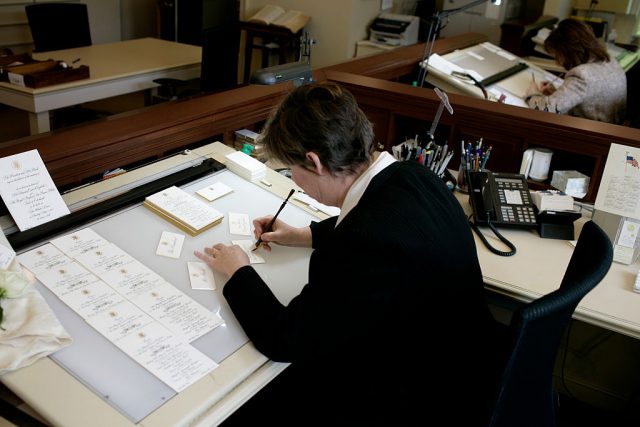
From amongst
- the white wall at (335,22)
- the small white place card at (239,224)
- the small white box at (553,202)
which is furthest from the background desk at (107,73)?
the small white box at (553,202)

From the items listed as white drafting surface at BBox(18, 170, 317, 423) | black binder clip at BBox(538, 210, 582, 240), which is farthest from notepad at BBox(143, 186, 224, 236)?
black binder clip at BBox(538, 210, 582, 240)

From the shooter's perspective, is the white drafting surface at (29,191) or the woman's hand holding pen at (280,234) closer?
the white drafting surface at (29,191)

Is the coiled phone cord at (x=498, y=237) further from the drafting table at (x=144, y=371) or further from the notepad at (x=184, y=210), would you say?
the notepad at (x=184, y=210)

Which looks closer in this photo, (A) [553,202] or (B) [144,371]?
(B) [144,371]

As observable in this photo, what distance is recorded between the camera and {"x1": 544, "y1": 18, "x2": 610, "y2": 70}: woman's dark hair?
→ 3.09m

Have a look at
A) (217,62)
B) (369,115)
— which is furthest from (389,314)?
(217,62)

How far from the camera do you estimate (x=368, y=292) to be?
1.07 metres

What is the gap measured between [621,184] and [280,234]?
1.02 metres

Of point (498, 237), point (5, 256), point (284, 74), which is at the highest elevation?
point (284, 74)

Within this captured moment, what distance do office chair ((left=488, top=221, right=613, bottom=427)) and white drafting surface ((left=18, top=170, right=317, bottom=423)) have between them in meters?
0.51

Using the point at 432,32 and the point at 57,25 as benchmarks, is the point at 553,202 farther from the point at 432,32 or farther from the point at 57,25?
the point at 57,25

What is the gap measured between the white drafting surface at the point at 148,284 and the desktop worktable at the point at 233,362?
0.07 ft

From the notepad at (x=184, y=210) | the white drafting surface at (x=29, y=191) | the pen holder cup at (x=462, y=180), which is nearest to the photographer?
the white drafting surface at (x=29, y=191)

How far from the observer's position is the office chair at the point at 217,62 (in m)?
3.43
